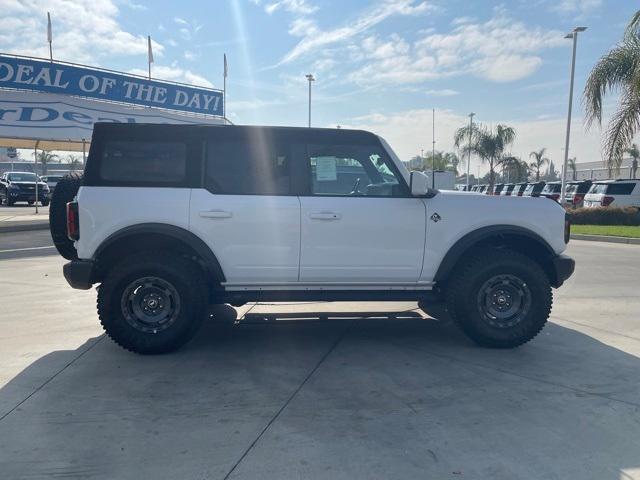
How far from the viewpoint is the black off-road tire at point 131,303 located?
4.23 metres

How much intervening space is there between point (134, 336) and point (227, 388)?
1151mm

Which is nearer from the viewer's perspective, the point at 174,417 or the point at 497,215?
the point at 174,417

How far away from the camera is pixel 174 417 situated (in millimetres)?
3211

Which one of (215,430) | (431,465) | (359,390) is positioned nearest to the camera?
(431,465)

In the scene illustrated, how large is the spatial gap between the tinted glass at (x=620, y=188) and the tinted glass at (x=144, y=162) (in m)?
20.4

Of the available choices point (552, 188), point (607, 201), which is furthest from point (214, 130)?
point (552, 188)

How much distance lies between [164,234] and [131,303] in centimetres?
69

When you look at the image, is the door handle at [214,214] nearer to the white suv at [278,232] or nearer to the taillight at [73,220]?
the white suv at [278,232]

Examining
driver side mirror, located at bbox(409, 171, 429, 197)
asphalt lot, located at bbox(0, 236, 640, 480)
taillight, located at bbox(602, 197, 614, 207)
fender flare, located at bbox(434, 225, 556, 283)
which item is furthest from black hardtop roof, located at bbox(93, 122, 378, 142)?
taillight, located at bbox(602, 197, 614, 207)

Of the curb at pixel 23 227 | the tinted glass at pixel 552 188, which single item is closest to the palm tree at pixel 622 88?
the tinted glass at pixel 552 188

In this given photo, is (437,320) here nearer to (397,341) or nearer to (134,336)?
(397,341)

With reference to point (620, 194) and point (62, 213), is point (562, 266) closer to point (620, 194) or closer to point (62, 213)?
point (62, 213)

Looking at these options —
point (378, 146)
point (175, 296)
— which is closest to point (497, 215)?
point (378, 146)

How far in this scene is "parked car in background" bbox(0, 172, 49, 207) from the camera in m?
25.3
